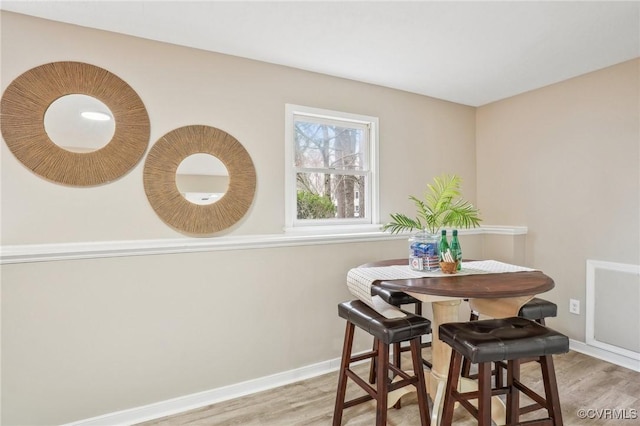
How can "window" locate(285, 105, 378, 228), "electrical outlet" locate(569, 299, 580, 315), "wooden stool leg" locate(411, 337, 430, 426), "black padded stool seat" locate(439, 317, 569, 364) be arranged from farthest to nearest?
"electrical outlet" locate(569, 299, 580, 315), "window" locate(285, 105, 378, 228), "wooden stool leg" locate(411, 337, 430, 426), "black padded stool seat" locate(439, 317, 569, 364)

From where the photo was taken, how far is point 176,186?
2318 mm

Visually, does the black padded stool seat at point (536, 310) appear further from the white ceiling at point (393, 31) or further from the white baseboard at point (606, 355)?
the white ceiling at point (393, 31)

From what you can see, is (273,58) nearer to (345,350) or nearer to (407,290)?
(407,290)

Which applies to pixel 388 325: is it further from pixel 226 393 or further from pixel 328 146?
pixel 328 146

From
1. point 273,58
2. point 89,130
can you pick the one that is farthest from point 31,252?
point 273,58

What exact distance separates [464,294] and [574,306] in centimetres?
208

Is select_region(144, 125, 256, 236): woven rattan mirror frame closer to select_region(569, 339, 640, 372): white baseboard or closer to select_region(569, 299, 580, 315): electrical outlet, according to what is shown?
select_region(569, 299, 580, 315): electrical outlet

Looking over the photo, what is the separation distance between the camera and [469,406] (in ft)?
5.43

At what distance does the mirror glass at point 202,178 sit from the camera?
2.35 m

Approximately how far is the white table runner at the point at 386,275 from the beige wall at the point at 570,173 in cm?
122

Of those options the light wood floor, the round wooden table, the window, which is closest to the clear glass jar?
the round wooden table

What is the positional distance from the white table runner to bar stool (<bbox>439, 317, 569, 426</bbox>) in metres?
0.32

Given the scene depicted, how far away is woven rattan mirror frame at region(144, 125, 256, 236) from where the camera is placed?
226cm

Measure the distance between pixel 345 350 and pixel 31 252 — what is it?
1.76 m
